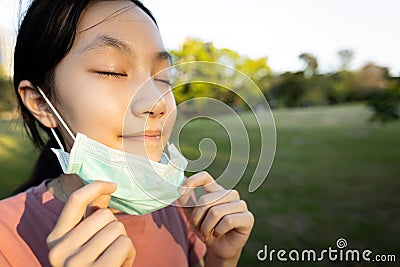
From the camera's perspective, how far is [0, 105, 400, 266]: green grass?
150 inches

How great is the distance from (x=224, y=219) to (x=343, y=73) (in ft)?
19.8

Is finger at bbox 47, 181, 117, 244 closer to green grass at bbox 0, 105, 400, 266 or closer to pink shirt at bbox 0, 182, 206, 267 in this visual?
pink shirt at bbox 0, 182, 206, 267

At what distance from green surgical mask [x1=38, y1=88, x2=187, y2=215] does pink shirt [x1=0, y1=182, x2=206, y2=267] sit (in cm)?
15

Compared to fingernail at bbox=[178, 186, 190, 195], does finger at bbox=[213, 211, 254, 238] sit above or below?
below

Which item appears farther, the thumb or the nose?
the nose

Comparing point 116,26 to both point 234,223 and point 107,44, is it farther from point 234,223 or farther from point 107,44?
point 234,223

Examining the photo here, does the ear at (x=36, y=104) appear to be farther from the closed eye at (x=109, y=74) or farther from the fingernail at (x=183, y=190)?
the fingernail at (x=183, y=190)

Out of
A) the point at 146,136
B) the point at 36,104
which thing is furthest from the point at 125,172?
the point at 36,104

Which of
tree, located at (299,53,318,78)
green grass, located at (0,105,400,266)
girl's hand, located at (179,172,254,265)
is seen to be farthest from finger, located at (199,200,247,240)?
tree, located at (299,53,318,78)

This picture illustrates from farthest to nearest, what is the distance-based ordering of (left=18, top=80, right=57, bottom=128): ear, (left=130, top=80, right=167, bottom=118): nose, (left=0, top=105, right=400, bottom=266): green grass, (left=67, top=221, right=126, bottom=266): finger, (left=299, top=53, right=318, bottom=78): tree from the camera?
1. (left=299, top=53, right=318, bottom=78): tree
2. (left=0, top=105, right=400, bottom=266): green grass
3. (left=18, top=80, right=57, bottom=128): ear
4. (left=130, top=80, right=167, bottom=118): nose
5. (left=67, top=221, right=126, bottom=266): finger

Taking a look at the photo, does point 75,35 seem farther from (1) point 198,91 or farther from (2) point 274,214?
(2) point 274,214

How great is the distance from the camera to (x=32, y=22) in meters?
1.11

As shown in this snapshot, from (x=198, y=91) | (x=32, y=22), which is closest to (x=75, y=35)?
(x=32, y=22)

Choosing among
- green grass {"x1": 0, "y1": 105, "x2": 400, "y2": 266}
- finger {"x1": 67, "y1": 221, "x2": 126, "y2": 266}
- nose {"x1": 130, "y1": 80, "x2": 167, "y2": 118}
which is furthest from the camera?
green grass {"x1": 0, "y1": 105, "x2": 400, "y2": 266}
